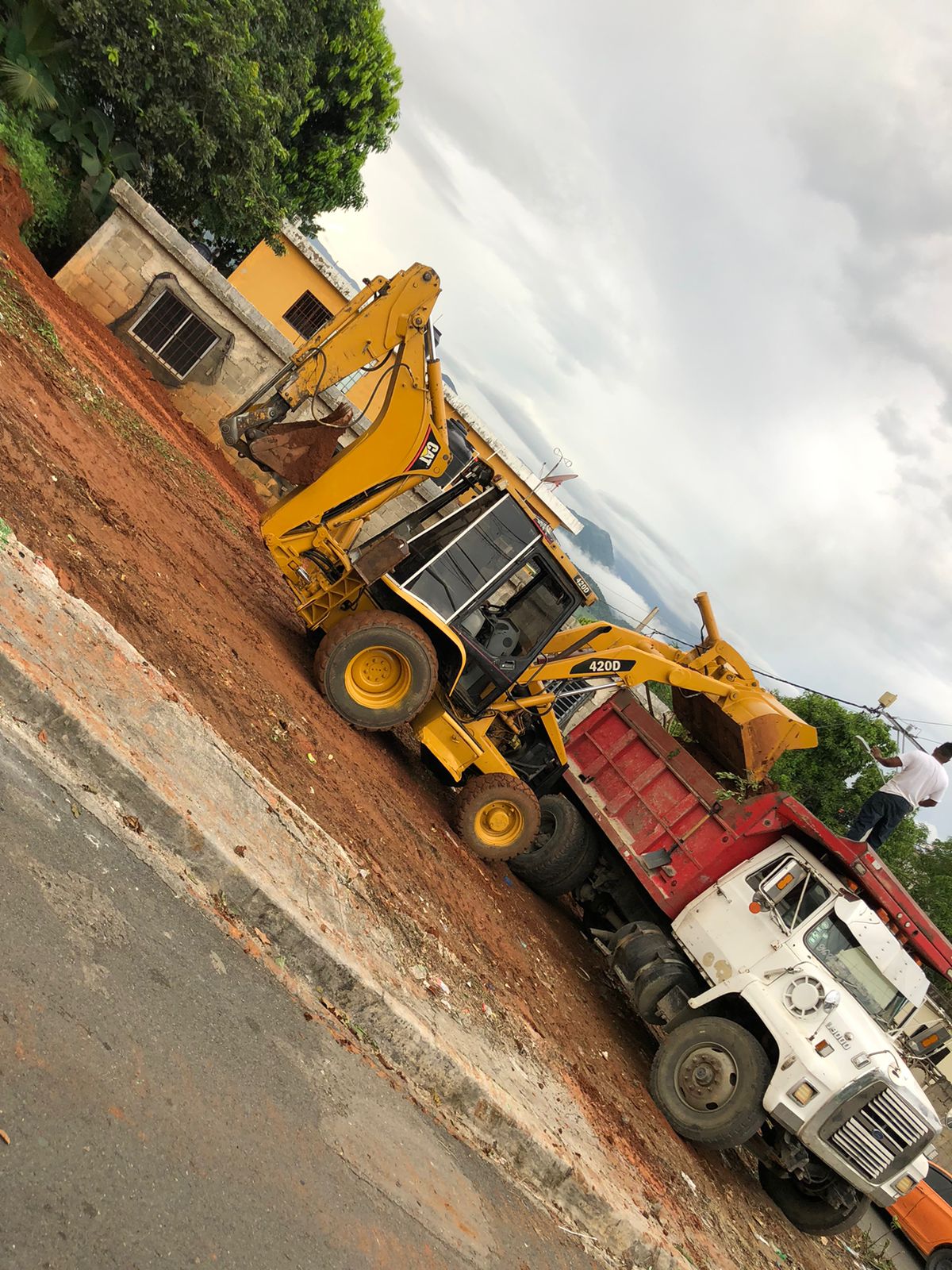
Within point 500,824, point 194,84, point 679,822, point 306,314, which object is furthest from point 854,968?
point 306,314

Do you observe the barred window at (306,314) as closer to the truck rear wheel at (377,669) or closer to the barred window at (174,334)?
the barred window at (174,334)

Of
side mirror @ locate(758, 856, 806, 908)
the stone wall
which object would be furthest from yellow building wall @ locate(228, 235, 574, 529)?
side mirror @ locate(758, 856, 806, 908)

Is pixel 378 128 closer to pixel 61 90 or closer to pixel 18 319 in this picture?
pixel 61 90

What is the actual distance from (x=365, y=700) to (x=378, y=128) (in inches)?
Result: 938

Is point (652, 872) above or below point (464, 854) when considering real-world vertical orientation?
above

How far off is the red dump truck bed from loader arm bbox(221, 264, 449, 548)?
3.87 metres

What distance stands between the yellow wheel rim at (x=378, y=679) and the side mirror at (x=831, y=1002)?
4.35m

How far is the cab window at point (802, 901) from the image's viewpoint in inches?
295

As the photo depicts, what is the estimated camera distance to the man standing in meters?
9.35

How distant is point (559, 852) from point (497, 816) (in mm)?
1333

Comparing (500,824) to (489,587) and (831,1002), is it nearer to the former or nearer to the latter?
(489,587)

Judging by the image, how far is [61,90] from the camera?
15219 mm

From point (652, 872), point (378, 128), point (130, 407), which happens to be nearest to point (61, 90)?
point (130, 407)

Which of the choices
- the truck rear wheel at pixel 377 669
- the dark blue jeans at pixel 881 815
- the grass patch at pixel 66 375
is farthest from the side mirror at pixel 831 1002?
the grass patch at pixel 66 375
